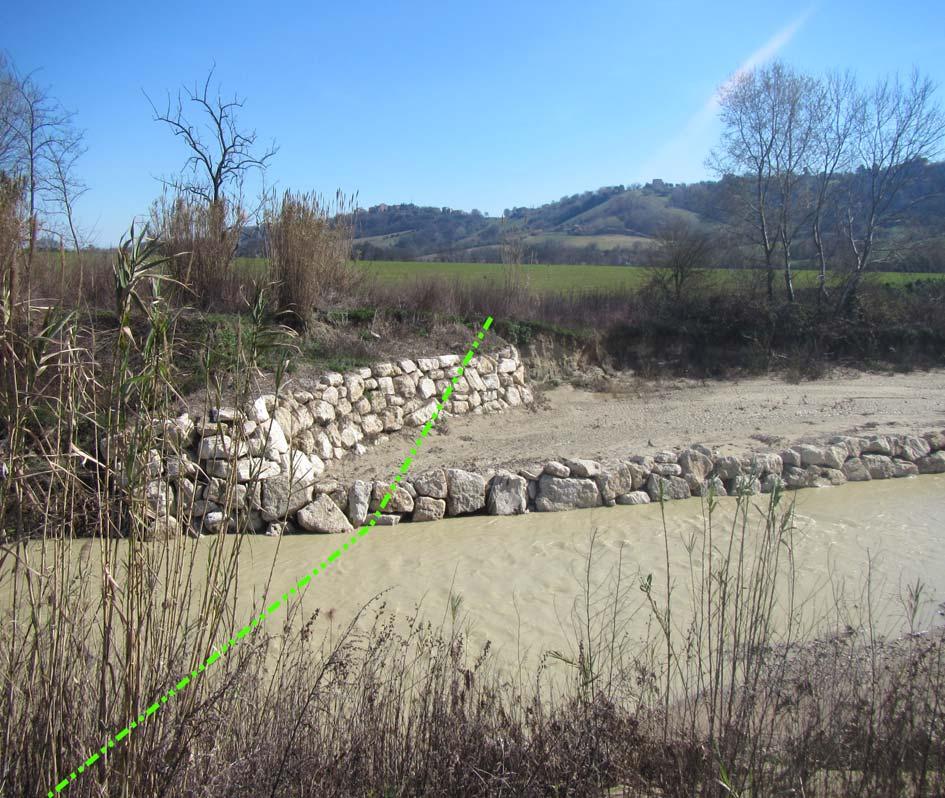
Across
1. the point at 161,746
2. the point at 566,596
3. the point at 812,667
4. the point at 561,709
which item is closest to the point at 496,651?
the point at 566,596

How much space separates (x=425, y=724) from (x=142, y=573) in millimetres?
1343

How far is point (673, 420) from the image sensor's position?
40.8 feet

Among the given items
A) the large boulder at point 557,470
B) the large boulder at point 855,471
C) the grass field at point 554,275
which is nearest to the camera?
the large boulder at point 557,470

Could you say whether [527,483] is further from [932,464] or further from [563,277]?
[563,277]

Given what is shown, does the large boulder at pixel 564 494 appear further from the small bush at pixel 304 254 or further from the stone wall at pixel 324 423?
the small bush at pixel 304 254

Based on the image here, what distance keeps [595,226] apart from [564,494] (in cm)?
6265

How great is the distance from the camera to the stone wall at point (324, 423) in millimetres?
7508

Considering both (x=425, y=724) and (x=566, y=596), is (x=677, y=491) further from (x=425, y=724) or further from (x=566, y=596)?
(x=425, y=724)

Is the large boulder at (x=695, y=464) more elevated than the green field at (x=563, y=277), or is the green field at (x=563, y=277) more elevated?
the green field at (x=563, y=277)

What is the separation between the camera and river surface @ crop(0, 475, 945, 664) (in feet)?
17.9

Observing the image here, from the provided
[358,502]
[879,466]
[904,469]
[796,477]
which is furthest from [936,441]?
[358,502]

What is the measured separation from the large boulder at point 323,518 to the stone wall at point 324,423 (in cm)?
1

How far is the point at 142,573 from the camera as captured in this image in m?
2.36

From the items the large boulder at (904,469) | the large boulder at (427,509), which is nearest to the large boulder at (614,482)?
the large boulder at (427,509)
